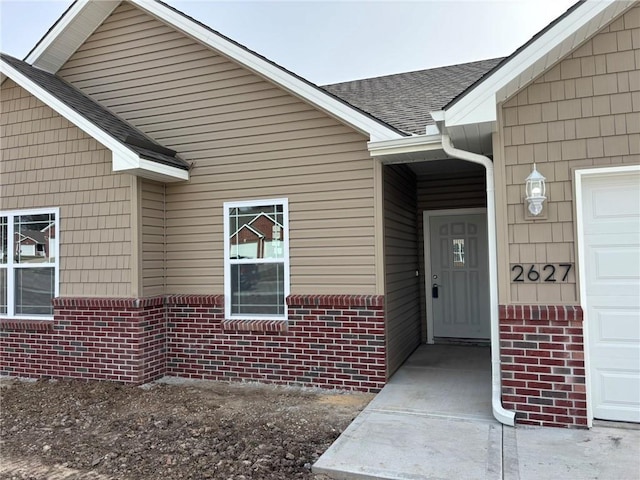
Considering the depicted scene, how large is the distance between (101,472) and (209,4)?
41.9 ft

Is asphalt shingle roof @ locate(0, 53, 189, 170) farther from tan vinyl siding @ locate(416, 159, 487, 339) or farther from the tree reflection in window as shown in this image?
tan vinyl siding @ locate(416, 159, 487, 339)

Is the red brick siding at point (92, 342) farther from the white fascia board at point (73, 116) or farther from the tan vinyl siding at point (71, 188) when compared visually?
the white fascia board at point (73, 116)

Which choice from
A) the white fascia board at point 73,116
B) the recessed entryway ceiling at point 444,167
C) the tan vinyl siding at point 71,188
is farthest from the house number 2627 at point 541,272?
the tan vinyl siding at point 71,188

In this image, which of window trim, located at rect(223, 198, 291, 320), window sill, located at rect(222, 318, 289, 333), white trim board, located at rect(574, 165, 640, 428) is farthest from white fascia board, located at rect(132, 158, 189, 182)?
white trim board, located at rect(574, 165, 640, 428)

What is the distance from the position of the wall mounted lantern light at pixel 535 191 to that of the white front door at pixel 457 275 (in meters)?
3.53

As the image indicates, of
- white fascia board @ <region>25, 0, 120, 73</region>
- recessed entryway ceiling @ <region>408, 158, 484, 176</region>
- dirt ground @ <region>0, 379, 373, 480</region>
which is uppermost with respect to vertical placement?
white fascia board @ <region>25, 0, 120, 73</region>

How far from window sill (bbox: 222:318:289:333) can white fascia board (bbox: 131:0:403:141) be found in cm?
256

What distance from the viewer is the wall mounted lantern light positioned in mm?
4027

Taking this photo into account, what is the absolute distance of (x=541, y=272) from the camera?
4156 mm

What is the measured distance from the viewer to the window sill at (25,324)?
6.44m

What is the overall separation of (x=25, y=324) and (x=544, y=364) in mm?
6655

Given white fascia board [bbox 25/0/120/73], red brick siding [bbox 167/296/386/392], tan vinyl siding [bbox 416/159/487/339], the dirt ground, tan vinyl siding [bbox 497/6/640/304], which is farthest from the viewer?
tan vinyl siding [bbox 416/159/487/339]

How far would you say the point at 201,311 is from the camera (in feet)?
20.5

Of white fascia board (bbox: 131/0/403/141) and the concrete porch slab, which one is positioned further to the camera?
white fascia board (bbox: 131/0/403/141)
